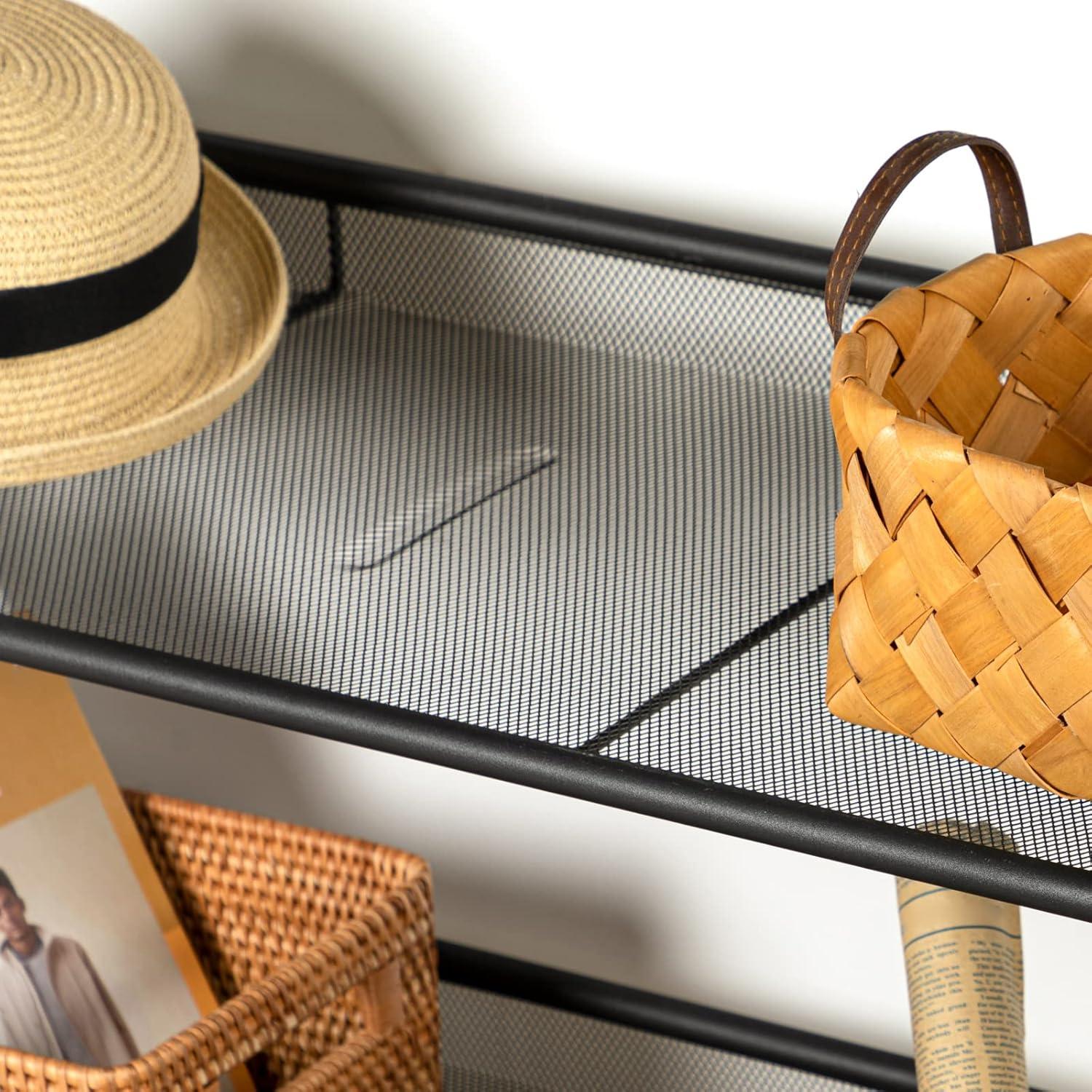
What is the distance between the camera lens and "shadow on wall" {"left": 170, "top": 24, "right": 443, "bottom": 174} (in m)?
0.85

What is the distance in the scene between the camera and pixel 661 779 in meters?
0.57

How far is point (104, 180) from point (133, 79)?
0.07 meters

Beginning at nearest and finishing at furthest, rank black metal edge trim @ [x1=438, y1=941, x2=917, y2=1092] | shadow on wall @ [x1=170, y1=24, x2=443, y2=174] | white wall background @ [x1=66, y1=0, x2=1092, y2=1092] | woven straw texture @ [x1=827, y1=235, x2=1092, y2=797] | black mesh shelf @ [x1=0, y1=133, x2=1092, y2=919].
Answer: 1. woven straw texture @ [x1=827, y1=235, x2=1092, y2=797]
2. black mesh shelf @ [x1=0, y1=133, x2=1092, y2=919]
3. white wall background @ [x1=66, y1=0, x2=1092, y2=1092]
4. shadow on wall @ [x1=170, y1=24, x2=443, y2=174]
5. black metal edge trim @ [x1=438, y1=941, x2=917, y2=1092]

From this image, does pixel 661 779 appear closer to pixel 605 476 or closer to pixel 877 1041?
pixel 605 476

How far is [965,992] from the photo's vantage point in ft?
2.03

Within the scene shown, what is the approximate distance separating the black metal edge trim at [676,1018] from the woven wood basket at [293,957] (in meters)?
0.17

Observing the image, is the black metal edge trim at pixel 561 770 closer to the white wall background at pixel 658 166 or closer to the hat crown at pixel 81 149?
the hat crown at pixel 81 149

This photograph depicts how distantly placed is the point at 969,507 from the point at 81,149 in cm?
42

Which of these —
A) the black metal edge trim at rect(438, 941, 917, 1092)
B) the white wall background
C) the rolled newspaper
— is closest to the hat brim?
the white wall background

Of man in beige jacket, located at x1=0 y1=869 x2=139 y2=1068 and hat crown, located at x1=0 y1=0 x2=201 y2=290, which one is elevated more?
hat crown, located at x1=0 y1=0 x2=201 y2=290

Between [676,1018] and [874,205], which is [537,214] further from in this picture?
[676,1018]

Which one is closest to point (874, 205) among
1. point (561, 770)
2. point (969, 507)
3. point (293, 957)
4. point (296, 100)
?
point (969, 507)

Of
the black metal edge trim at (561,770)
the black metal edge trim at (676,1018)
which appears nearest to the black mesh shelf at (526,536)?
the black metal edge trim at (561,770)

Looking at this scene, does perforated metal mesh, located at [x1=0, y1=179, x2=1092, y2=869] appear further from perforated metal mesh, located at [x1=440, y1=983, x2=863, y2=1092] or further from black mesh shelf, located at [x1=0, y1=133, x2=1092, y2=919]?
perforated metal mesh, located at [x1=440, y1=983, x2=863, y2=1092]
